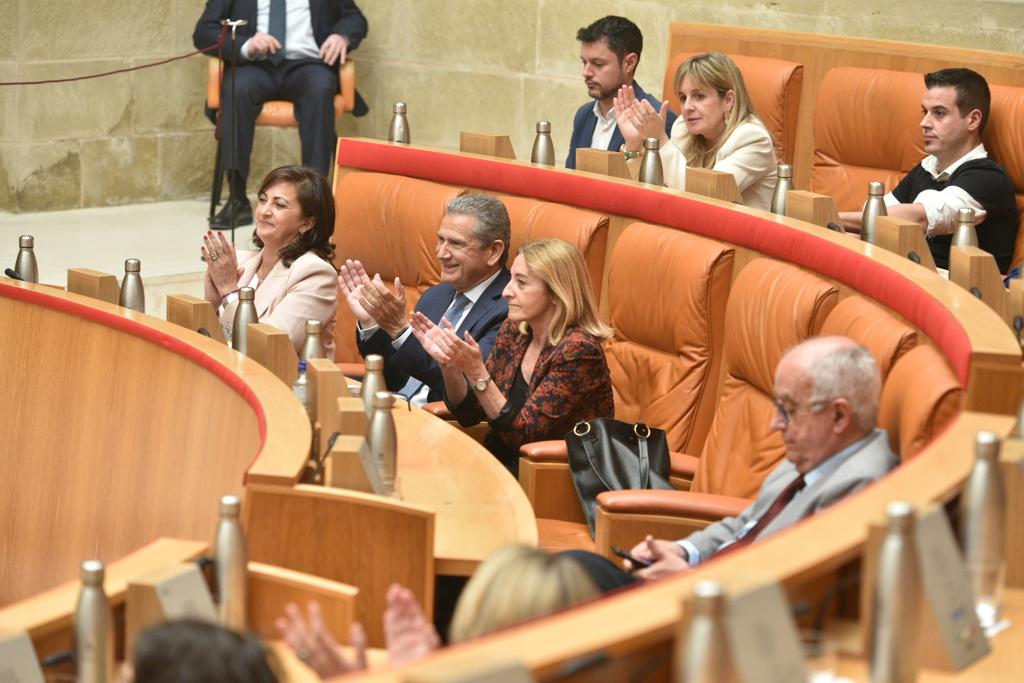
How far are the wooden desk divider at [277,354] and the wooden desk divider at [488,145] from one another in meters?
1.82

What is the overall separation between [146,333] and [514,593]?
6.19 ft

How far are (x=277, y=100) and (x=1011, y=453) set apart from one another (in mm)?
5930

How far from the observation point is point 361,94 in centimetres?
855

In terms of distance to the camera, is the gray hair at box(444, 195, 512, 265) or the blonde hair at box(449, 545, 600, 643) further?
the gray hair at box(444, 195, 512, 265)

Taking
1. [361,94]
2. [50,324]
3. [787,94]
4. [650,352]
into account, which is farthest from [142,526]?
[361,94]

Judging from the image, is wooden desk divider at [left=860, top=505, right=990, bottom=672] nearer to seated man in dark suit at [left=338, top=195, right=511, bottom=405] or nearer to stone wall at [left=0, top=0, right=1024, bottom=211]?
seated man in dark suit at [left=338, top=195, right=511, bottom=405]

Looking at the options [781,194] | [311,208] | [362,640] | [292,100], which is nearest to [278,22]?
[292,100]

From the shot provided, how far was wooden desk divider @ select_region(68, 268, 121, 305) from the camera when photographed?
3.83m

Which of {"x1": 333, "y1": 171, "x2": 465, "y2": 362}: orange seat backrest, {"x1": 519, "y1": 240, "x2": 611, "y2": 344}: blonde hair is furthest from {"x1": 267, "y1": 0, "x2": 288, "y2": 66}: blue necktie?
{"x1": 519, "y1": 240, "x2": 611, "y2": 344}: blonde hair

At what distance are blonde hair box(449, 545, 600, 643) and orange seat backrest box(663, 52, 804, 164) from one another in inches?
167

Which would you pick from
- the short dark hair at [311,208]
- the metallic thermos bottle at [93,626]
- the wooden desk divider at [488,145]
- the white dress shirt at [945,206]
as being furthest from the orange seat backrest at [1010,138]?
the metallic thermos bottle at [93,626]

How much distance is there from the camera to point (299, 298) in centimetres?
415

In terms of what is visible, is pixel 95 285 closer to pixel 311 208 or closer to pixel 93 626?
pixel 311 208

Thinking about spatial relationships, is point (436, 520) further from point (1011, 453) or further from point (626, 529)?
point (1011, 453)
